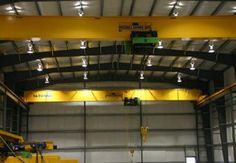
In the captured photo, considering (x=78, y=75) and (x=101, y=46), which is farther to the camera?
(x=78, y=75)

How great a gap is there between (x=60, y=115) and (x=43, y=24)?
1722 cm

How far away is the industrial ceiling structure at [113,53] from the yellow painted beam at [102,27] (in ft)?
1.68

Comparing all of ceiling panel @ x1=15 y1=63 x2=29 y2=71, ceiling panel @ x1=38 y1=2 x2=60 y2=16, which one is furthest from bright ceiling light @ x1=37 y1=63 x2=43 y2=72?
ceiling panel @ x1=38 y1=2 x2=60 y2=16

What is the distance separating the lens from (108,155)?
102 ft

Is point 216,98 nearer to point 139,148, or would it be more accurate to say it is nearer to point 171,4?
point 139,148

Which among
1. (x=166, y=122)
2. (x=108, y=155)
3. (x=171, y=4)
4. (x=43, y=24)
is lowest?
(x=108, y=155)

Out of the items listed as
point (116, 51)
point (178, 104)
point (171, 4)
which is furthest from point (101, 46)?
point (178, 104)

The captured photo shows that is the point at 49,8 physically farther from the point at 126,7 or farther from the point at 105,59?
the point at 105,59

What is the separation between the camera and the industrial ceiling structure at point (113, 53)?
18.4 metres

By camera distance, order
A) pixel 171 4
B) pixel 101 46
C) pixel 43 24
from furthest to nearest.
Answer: pixel 101 46 → pixel 171 4 → pixel 43 24

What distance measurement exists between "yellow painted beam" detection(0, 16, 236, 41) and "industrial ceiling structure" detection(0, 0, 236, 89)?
513mm

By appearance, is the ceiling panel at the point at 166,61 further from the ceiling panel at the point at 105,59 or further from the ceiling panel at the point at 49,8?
the ceiling panel at the point at 49,8

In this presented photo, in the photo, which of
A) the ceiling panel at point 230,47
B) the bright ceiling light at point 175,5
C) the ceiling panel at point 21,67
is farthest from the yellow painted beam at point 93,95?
the bright ceiling light at point 175,5

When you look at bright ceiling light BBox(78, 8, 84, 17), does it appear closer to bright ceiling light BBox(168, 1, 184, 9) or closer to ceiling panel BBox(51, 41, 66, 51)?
bright ceiling light BBox(168, 1, 184, 9)
